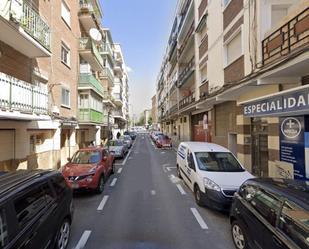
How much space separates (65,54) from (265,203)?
15.2 meters

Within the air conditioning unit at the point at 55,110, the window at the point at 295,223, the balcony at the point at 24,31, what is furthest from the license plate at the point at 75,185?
the window at the point at 295,223

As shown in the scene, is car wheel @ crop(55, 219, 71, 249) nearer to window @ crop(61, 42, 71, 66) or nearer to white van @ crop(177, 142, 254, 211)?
white van @ crop(177, 142, 254, 211)

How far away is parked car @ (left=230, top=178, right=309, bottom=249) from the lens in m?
3.20

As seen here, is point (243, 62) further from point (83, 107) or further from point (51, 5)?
point (83, 107)

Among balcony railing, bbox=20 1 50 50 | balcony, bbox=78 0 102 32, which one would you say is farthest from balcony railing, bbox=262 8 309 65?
balcony, bbox=78 0 102 32

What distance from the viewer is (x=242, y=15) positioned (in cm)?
1029

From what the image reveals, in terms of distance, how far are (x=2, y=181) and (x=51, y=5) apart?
11.9m

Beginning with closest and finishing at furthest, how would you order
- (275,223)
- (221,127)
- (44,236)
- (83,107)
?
(275,223) → (44,236) → (221,127) → (83,107)

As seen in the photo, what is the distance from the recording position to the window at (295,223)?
9.95 feet

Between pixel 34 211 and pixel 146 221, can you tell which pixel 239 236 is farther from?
pixel 34 211

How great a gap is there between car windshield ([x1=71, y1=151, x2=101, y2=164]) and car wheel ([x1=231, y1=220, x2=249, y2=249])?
641 centimetres

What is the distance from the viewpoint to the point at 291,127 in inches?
308

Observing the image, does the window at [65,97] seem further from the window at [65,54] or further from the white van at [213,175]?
the white van at [213,175]

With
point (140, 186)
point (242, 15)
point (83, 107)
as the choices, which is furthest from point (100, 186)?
point (83, 107)
